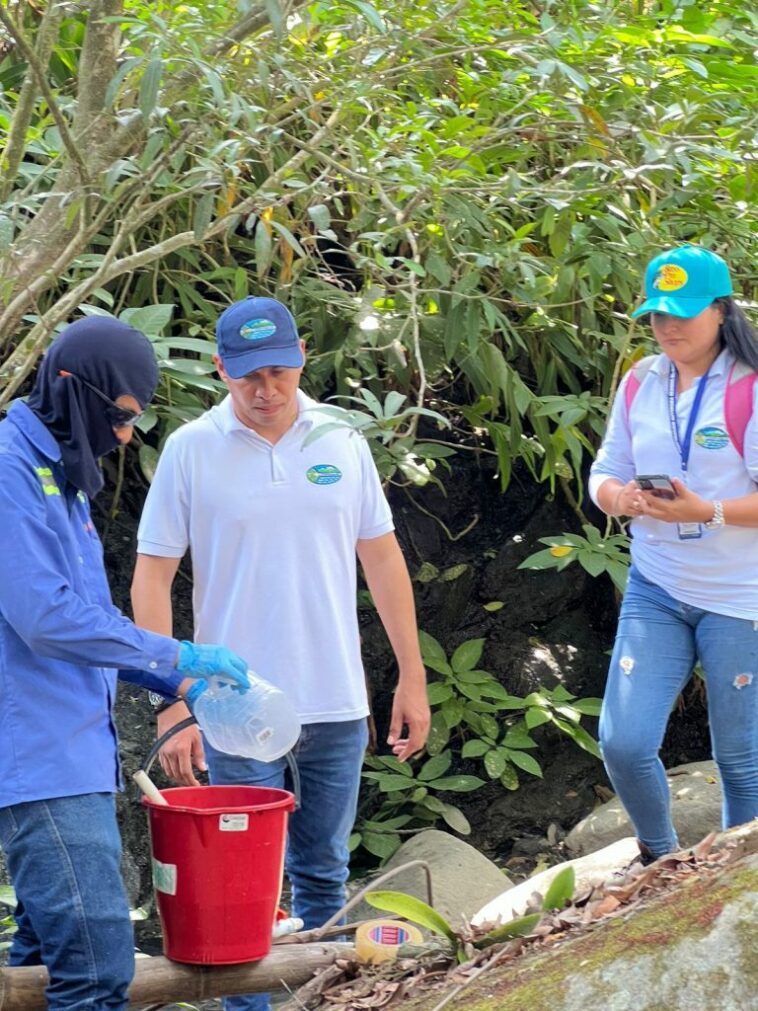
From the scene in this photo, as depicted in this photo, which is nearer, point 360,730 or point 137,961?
point 137,961

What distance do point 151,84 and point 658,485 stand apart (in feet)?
5.11

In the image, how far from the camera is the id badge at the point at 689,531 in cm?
352

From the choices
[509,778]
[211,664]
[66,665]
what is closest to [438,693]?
[509,778]

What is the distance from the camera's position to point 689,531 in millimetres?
3537

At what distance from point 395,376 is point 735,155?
1627 millimetres

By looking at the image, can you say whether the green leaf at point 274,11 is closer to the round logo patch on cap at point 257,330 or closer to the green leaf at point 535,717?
the round logo patch on cap at point 257,330

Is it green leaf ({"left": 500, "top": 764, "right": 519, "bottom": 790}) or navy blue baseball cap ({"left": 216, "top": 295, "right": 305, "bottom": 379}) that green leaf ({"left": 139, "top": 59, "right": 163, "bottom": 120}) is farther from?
green leaf ({"left": 500, "top": 764, "right": 519, "bottom": 790})

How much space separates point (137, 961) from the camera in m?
3.01

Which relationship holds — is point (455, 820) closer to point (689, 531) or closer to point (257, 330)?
point (689, 531)

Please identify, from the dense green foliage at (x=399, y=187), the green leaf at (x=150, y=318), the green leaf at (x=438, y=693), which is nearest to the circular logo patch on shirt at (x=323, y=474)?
the dense green foliage at (x=399, y=187)

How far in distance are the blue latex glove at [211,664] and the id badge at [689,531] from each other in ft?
4.16

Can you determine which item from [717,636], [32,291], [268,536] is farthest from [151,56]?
[717,636]

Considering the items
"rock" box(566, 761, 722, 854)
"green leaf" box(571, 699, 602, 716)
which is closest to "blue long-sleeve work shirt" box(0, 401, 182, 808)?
"rock" box(566, 761, 722, 854)

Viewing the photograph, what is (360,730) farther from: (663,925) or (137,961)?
(663,925)
